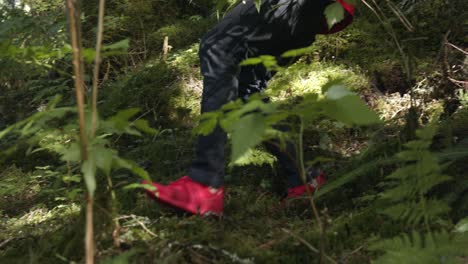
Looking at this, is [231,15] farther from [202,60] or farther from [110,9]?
[110,9]

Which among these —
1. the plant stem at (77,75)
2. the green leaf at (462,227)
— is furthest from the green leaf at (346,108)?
the green leaf at (462,227)

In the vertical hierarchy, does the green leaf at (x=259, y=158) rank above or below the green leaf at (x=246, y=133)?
below

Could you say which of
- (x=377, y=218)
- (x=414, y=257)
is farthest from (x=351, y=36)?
(x=414, y=257)

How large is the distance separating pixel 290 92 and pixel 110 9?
3.77 metres

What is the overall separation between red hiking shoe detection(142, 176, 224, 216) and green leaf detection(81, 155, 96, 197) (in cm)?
103

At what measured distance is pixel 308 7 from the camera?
2564mm

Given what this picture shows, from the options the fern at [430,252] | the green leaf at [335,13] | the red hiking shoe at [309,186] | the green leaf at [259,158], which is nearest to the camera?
the fern at [430,252]

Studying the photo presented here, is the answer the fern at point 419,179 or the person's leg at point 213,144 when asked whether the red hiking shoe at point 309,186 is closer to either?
the person's leg at point 213,144

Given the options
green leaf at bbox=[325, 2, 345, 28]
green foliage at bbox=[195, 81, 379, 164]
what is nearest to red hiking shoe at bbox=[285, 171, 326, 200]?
green leaf at bbox=[325, 2, 345, 28]

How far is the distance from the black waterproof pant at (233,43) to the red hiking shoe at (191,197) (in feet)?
0.21

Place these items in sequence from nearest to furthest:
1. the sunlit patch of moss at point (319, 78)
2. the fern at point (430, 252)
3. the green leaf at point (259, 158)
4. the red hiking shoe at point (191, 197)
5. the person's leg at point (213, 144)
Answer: the fern at point (430, 252) → the red hiking shoe at point (191, 197) → the person's leg at point (213, 144) → the green leaf at point (259, 158) → the sunlit patch of moss at point (319, 78)

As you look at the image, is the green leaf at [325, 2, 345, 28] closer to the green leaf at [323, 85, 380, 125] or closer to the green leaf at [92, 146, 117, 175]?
the green leaf at [323, 85, 380, 125]

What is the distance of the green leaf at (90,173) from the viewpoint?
1.20m

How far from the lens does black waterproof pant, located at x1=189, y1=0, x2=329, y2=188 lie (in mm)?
2531
